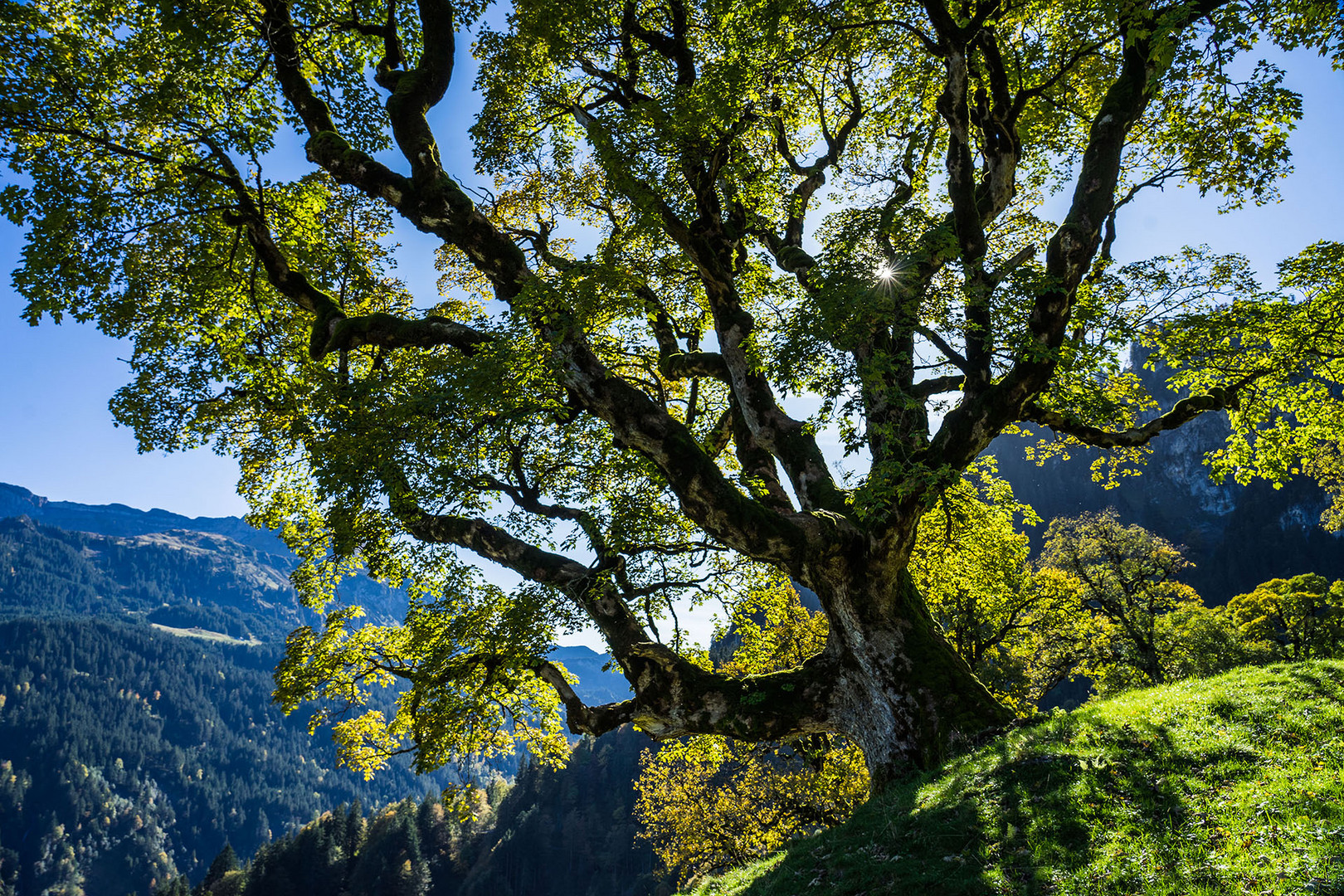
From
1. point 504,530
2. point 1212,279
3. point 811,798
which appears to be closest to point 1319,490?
point 811,798

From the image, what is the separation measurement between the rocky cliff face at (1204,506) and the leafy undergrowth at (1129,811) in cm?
8212

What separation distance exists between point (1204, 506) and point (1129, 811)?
185403 millimetres

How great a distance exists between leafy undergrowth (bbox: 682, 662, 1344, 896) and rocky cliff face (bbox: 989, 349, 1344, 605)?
8212cm

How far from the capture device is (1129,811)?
6.02 meters

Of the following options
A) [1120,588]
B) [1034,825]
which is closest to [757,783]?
[1120,588]

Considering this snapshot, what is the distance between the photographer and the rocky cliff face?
110 m

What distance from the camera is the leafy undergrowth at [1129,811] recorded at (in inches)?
191

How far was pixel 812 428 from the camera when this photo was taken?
10773mm

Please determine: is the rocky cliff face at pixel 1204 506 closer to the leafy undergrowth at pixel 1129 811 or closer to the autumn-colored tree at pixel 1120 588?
the autumn-colored tree at pixel 1120 588

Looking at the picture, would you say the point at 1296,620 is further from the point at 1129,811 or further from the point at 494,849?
the point at 494,849

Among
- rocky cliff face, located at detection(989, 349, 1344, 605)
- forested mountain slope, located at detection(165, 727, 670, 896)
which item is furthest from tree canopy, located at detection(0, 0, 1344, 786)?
rocky cliff face, located at detection(989, 349, 1344, 605)

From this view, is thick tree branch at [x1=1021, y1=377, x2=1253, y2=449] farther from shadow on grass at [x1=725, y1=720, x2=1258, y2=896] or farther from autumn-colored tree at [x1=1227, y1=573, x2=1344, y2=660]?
autumn-colored tree at [x1=1227, y1=573, x2=1344, y2=660]

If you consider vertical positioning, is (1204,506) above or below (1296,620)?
above

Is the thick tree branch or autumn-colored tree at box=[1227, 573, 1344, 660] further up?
the thick tree branch
